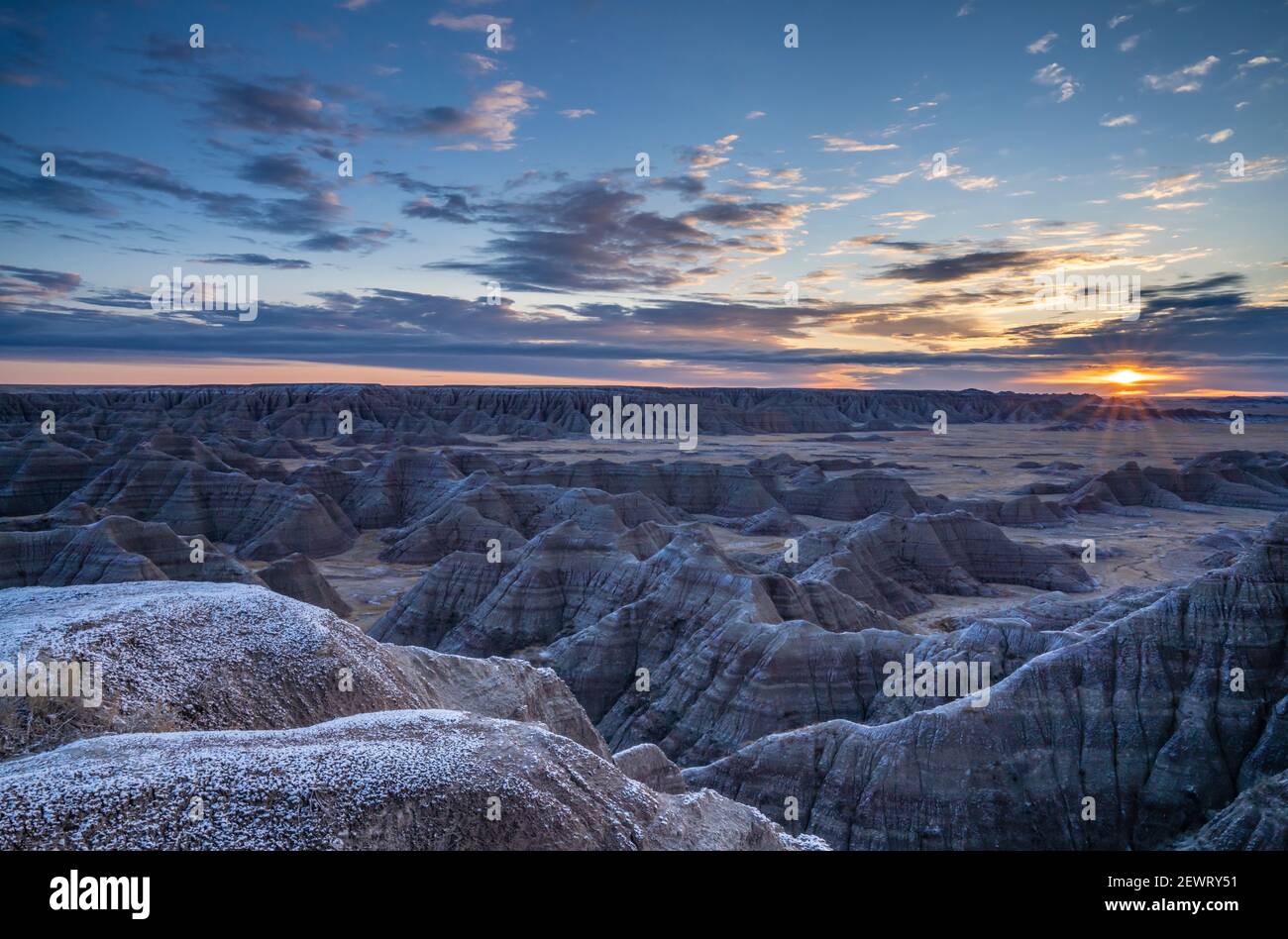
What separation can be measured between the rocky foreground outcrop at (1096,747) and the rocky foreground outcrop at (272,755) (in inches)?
173

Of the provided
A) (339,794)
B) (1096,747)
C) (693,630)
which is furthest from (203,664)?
(693,630)

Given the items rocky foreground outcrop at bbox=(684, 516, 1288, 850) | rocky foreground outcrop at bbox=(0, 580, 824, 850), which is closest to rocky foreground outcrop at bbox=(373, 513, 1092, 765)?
rocky foreground outcrop at bbox=(684, 516, 1288, 850)

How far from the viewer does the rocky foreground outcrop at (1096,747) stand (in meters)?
14.9

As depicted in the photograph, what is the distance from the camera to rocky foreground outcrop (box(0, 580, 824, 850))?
22.2ft

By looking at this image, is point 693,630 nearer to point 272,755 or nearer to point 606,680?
point 606,680

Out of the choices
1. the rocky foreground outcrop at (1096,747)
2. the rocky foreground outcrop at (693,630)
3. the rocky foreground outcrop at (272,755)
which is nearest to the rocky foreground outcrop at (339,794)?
the rocky foreground outcrop at (272,755)

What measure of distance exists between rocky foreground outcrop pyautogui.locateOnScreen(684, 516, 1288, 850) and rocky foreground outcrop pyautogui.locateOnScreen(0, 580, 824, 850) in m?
4.39

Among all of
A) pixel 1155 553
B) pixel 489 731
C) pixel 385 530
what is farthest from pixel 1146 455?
pixel 489 731

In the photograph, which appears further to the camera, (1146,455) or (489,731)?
(1146,455)
